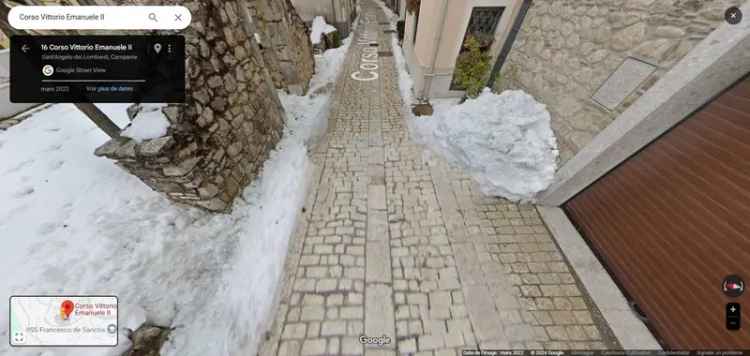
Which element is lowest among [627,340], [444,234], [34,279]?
[444,234]

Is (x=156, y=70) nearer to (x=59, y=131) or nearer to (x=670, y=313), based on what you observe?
(x=59, y=131)

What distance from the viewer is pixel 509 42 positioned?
4.86m

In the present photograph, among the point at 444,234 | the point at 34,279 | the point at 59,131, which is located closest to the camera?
the point at 34,279

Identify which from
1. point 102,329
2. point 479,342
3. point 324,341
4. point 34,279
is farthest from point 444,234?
point 34,279

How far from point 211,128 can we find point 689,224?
5.94 m

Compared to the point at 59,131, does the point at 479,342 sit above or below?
below

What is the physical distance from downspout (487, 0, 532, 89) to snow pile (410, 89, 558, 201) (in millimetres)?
1044

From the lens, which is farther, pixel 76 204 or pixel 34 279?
pixel 76 204

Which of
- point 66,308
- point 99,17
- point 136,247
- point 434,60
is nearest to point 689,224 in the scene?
point 434,60

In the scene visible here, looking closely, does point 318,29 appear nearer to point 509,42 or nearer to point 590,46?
point 509,42

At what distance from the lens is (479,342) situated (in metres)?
2.46

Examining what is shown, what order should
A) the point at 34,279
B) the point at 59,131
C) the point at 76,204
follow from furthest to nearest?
the point at 59,131 < the point at 76,204 < the point at 34,279

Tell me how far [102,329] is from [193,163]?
1.85 m

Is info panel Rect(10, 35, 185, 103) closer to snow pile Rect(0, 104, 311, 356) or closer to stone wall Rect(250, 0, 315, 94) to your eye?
snow pile Rect(0, 104, 311, 356)
